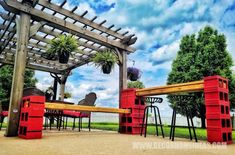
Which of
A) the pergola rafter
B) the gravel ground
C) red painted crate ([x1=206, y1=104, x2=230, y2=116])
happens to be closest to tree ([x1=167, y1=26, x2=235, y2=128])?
the pergola rafter

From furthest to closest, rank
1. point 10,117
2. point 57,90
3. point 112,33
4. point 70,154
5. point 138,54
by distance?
point 57,90 → point 138,54 → point 112,33 → point 10,117 → point 70,154

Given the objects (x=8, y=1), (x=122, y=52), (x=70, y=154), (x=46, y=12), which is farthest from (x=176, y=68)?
(x=70, y=154)

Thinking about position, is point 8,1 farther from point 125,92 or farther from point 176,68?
point 176,68

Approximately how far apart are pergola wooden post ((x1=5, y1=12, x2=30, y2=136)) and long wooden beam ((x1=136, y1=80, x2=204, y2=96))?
8.79 ft

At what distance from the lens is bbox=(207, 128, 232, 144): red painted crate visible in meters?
3.37

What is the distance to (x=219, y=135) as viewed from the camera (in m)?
3.37

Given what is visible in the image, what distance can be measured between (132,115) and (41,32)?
348cm

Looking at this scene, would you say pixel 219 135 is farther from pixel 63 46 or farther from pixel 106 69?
pixel 63 46

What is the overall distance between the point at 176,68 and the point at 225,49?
3.11m

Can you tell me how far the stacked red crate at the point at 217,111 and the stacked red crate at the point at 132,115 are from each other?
2083 millimetres

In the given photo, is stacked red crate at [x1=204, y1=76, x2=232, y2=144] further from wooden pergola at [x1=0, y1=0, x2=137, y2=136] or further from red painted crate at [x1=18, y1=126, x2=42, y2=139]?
wooden pergola at [x1=0, y1=0, x2=137, y2=136]

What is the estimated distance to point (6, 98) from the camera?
12711 millimetres

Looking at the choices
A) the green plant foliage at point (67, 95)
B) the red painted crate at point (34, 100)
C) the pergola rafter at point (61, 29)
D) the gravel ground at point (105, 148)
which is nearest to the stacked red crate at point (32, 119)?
the red painted crate at point (34, 100)

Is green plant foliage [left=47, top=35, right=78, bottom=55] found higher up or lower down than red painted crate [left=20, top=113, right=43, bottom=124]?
higher up
